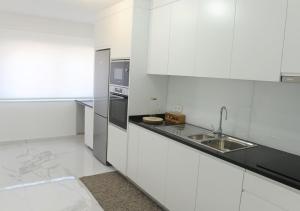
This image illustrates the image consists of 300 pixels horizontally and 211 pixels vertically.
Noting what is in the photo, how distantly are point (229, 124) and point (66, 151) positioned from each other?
3066mm

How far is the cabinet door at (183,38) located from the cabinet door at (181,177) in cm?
81

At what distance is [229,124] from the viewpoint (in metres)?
2.59

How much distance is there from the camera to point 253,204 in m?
1.71

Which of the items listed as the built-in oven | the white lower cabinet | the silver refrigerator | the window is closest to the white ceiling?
the window

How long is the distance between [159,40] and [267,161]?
182 centimetres

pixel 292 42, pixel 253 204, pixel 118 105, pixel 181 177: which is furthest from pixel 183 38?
pixel 253 204

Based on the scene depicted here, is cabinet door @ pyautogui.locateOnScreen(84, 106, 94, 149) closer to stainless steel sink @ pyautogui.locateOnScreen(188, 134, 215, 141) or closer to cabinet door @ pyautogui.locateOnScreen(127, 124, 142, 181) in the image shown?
cabinet door @ pyautogui.locateOnScreen(127, 124, 142, 181)

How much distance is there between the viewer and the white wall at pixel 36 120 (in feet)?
15.3

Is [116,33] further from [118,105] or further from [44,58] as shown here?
[44,58]

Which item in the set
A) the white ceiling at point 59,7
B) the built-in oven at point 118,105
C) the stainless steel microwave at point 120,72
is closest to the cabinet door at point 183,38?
the stainless steel microwave at point 120,72

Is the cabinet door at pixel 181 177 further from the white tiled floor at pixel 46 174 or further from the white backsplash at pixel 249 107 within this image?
the white tiled floor at pixel 46 174

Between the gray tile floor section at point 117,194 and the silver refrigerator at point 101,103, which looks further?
the silver refrigerator at point 101,103

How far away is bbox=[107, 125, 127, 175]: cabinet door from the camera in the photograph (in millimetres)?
3293

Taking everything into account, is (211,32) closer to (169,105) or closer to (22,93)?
(169,105)
